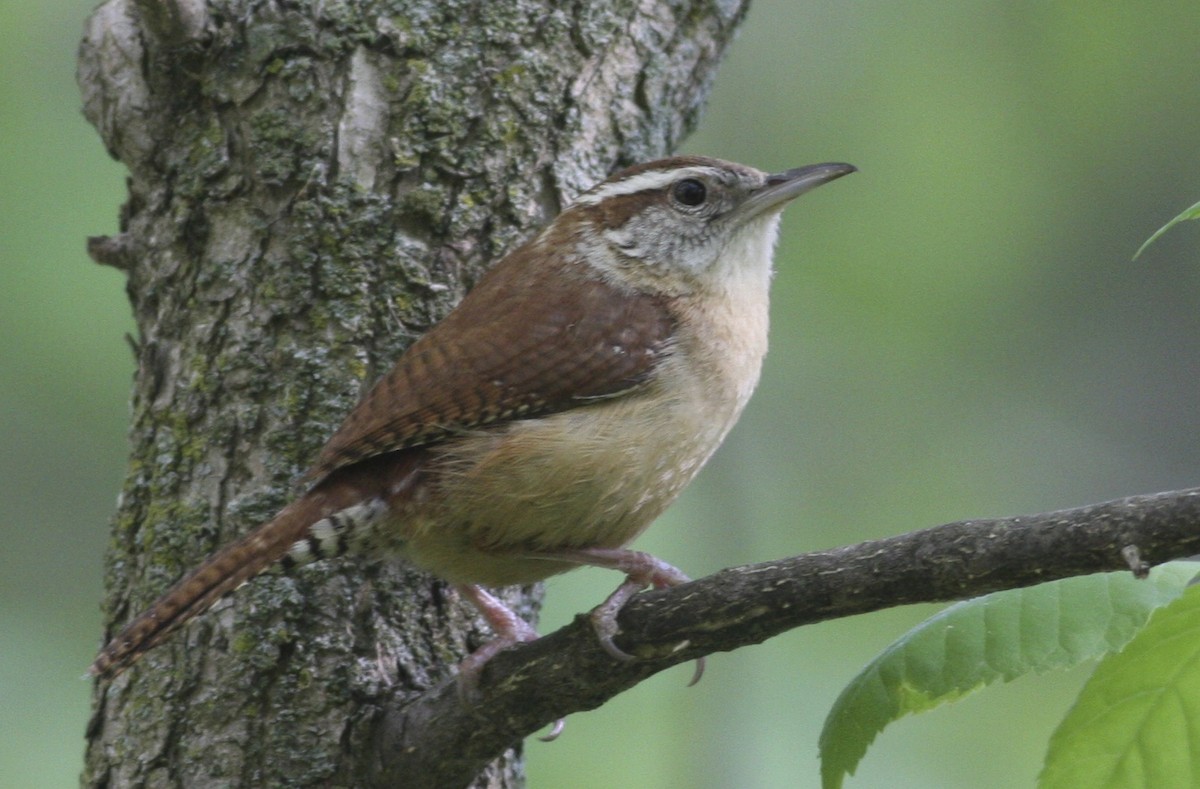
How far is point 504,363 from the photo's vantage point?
325 cm

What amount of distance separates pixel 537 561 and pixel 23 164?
12.3ft

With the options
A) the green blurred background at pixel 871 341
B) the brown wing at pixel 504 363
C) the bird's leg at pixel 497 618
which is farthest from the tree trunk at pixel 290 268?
the green blurred background at pixel 871 341

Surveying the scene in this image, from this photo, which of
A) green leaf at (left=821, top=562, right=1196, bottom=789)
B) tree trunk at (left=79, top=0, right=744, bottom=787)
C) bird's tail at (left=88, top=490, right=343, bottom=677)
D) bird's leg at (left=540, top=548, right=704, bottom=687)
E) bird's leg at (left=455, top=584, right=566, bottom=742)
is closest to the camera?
green leaf at (left=821, top=562, right=1196, bottom=789)

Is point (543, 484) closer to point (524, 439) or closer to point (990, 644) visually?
point (524, 439)

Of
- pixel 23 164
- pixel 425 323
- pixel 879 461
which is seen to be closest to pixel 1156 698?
pixel 425 323

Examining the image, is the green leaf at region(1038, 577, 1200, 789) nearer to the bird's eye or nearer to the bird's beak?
the bird's beak

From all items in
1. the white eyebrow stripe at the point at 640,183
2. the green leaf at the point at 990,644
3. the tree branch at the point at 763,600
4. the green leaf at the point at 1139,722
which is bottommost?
the green leaf at the point at 1139,722

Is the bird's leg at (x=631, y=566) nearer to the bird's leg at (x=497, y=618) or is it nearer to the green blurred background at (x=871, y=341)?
the bird's leg at (x=497, y=618)

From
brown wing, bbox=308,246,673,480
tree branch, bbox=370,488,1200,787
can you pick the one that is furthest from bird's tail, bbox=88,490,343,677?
tree branch, bbox=370,488,1200,787

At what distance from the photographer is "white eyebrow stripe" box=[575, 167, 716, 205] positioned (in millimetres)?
3680

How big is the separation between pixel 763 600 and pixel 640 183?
1716 millimetres

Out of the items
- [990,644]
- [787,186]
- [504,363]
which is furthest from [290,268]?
[990,644]

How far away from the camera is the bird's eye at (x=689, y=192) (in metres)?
3.75

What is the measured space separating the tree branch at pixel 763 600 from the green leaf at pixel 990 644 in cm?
10
